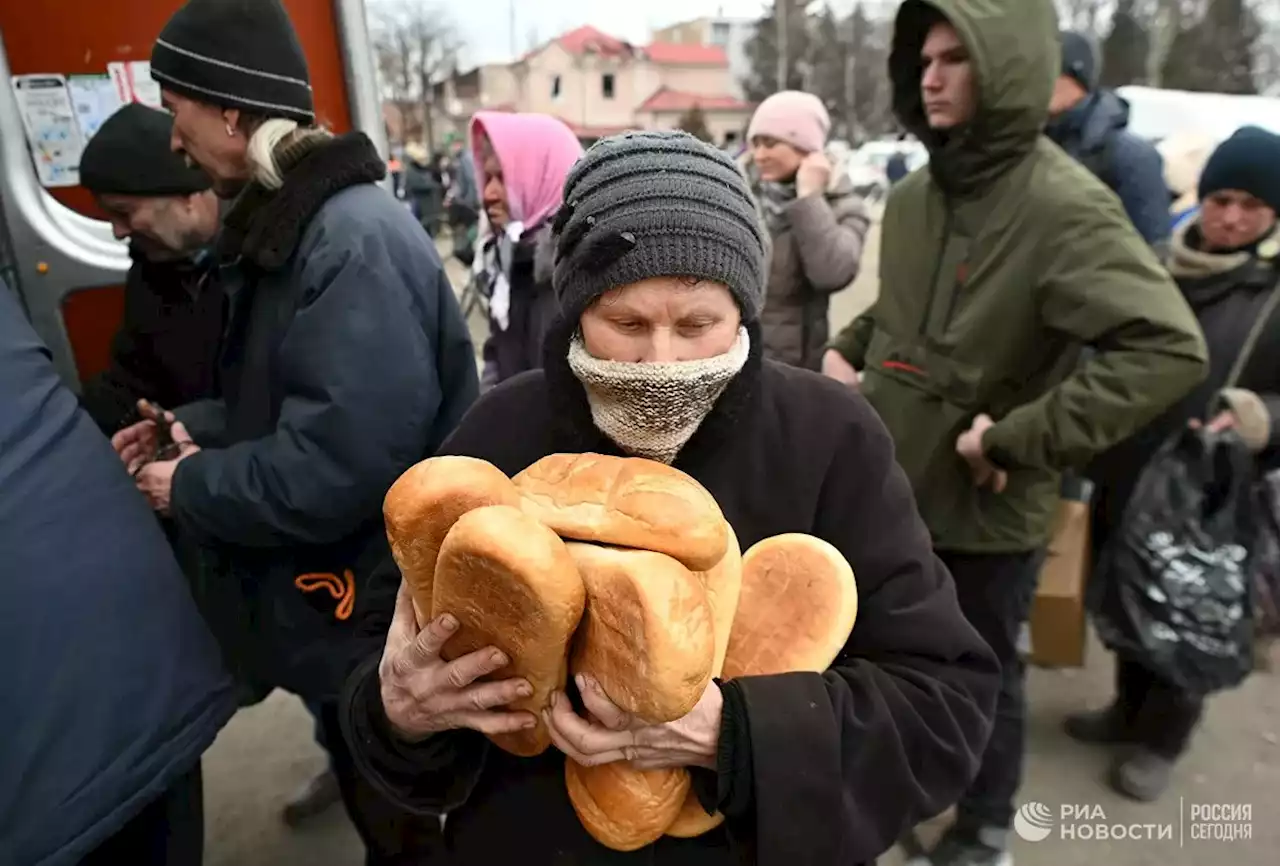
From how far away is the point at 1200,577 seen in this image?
8.26 ft

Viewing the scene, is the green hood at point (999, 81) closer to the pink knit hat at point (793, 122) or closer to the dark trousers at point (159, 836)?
the pink knit hat at point (793, 122)

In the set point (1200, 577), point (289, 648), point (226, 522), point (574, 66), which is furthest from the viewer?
point (574, 66)

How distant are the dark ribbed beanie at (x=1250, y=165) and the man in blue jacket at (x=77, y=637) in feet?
10.1

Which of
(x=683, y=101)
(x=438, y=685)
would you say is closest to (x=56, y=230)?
(x=438, y=685)

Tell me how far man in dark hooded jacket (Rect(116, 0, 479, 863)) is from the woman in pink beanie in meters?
1.74

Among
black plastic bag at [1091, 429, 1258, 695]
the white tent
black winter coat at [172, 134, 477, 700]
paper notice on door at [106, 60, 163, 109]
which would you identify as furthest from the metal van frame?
the white tent

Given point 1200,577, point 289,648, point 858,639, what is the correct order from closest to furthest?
point 858,639 < point 289,648 < point 1200,577

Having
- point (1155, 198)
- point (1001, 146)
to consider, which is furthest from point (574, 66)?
point (1001, 146)

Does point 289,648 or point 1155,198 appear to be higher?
point 1155,198

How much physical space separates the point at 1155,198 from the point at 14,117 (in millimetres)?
4166

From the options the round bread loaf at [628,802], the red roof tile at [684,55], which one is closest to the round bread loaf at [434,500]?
the round bread loaf at [628,802]

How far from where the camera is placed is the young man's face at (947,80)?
1.99 meters

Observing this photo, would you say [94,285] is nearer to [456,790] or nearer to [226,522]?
[226,522]

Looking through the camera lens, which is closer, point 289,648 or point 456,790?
point 456,790
